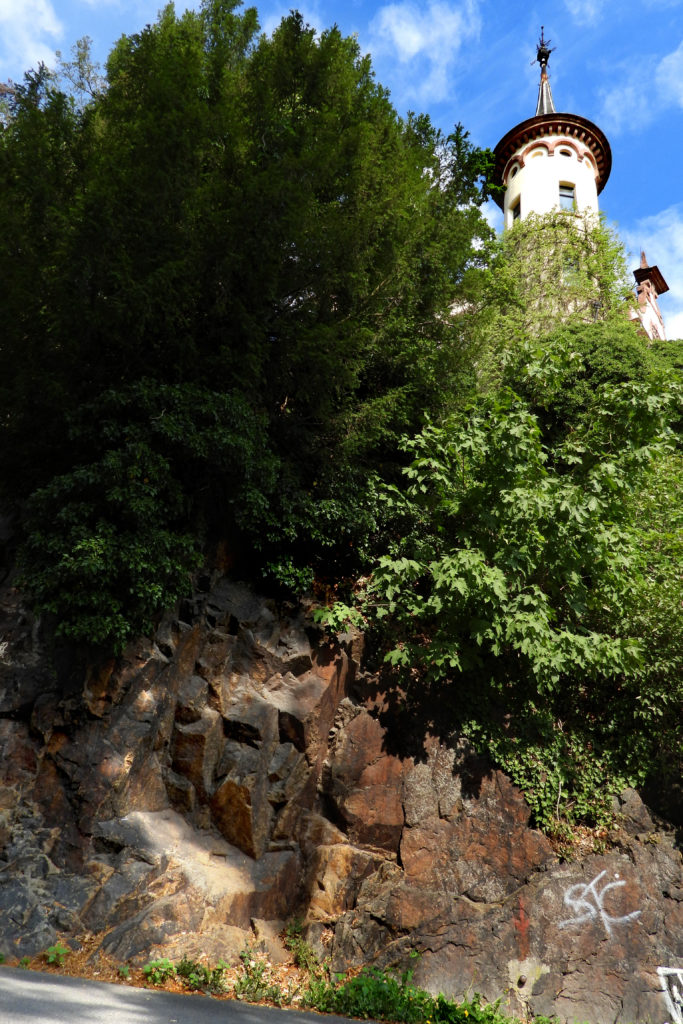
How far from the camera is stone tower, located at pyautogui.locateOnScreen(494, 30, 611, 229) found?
91.0 ft

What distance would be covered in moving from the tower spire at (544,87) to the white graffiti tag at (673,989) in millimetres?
35316

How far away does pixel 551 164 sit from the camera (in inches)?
1124

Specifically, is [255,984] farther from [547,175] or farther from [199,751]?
[547,175]

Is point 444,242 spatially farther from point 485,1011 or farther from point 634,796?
point 485,1011

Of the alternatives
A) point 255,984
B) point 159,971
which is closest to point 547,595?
point 255,984

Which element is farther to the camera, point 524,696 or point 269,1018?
point 524,696

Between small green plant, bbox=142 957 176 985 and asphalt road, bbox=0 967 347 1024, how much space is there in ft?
0.84

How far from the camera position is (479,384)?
13125 mm

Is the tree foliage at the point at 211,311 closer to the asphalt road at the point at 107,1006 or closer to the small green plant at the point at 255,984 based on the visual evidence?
the asphalt road at the point at 107,1006

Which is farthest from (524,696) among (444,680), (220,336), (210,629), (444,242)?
(444,242)

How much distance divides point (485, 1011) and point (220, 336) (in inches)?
371

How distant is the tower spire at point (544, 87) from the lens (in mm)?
34438

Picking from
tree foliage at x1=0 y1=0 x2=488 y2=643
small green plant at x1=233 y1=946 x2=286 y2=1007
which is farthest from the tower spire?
small green plant at x1=233 y1=946 x2=286 y2=1007

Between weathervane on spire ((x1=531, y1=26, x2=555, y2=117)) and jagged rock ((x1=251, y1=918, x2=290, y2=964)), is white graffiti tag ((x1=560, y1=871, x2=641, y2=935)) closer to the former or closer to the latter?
jagged rock ((x1=251, y1=918, x2=290, y2=964))
